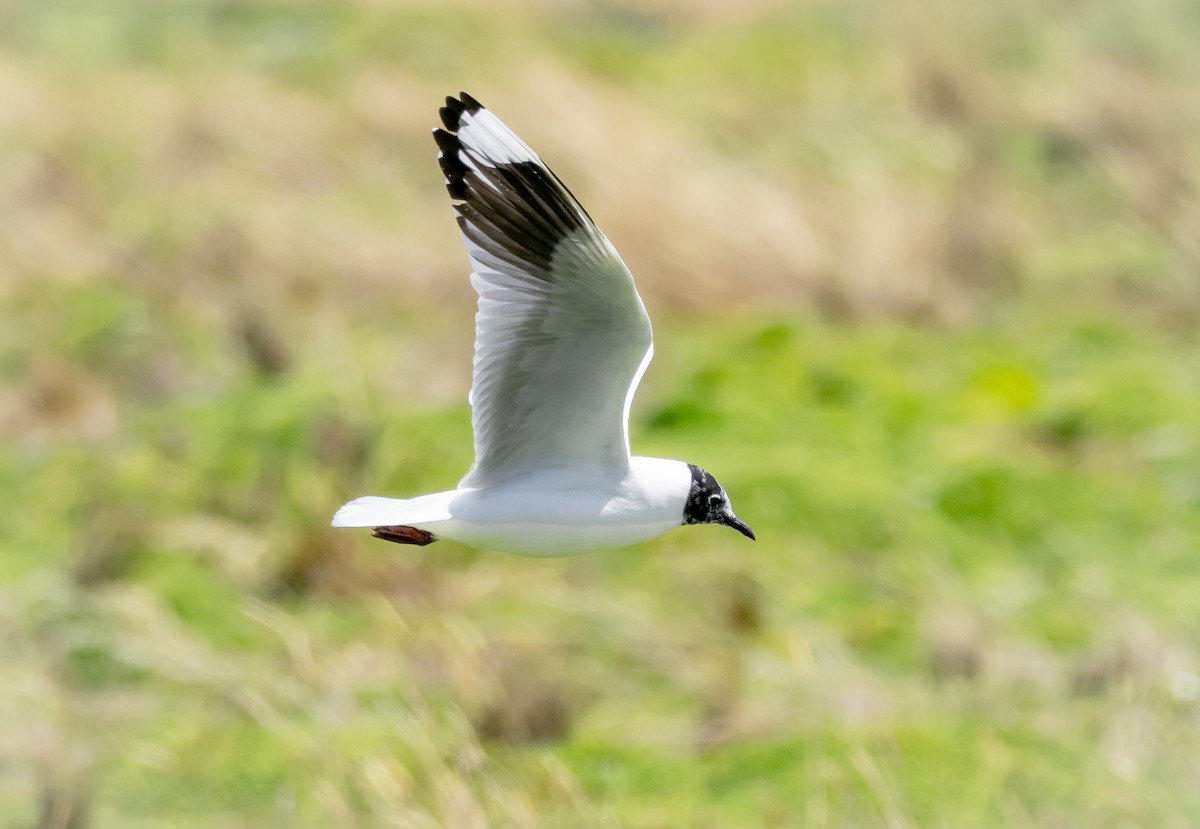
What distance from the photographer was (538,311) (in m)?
3.81

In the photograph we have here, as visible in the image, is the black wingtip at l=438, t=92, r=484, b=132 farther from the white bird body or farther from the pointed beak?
the pointed beak

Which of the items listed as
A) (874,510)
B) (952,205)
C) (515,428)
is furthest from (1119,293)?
(515,428)

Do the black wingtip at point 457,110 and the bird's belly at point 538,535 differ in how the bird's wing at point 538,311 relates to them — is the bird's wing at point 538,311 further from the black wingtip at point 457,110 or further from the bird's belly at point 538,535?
the bird's belly at point 538,535

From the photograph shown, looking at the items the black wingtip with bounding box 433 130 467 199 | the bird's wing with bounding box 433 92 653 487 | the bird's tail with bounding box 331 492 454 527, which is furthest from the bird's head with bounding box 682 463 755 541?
the black wingtip with bounding box 433 130 467 199

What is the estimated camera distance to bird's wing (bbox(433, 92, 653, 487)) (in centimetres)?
370

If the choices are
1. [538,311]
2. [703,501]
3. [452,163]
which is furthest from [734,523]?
[452,163]

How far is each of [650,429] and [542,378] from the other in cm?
452

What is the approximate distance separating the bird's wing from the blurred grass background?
3.38ft

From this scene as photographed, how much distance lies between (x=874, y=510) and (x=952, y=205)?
3.73 metres

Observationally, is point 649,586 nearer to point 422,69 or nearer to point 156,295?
point 156,295

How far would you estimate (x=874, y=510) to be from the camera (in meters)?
7.39

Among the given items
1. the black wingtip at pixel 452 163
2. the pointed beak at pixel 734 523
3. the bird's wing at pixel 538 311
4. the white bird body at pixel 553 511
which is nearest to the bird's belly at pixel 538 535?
the white bird body at pixel 553 511

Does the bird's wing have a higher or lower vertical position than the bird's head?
higher

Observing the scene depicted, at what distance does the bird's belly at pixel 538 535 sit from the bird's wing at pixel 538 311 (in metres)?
0.19
